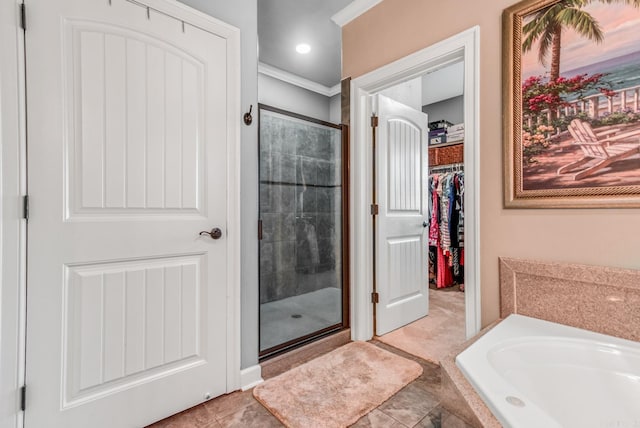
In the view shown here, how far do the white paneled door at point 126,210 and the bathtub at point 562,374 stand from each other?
4.15ft

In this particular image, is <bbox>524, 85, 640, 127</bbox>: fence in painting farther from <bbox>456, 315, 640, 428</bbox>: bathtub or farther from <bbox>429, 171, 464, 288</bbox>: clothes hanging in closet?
<bbox>429, 171, 464, 288</bbox>: clothes hanging in closet

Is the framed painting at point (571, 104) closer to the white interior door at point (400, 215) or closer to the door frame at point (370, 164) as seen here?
the door frame at point (370, 164)

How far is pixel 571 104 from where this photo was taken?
1408 mm

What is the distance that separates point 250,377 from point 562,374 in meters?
1.48

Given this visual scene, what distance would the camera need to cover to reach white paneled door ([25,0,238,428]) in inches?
49.4

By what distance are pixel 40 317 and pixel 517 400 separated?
1.71 metres

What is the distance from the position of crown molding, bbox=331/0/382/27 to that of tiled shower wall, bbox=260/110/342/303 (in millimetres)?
902

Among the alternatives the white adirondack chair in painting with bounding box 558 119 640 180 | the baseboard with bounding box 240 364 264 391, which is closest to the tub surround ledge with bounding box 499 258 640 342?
the white adirondack chair in painting with bounding box 558 119 640 180

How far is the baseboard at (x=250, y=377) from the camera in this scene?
69.0 inches

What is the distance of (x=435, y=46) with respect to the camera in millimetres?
1908

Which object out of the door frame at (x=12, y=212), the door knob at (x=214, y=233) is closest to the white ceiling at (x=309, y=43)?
the door frame at (x=12, y=212)

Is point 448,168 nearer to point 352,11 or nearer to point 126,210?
point 352,11

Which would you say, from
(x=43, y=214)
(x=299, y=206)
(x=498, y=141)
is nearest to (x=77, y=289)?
(x=43, y=214)

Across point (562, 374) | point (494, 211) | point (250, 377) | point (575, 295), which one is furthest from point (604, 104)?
point (250, 377)
